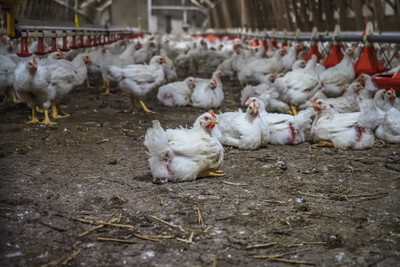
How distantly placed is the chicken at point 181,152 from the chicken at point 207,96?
10.8 ft

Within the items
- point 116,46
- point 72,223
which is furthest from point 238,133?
point 116,46

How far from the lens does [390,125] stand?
16.4 feet

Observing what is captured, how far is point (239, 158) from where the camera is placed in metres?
4.55

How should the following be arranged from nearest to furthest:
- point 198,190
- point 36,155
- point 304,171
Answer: point 198,190, point 304,171, point 36,155

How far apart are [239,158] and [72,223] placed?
2.11 m

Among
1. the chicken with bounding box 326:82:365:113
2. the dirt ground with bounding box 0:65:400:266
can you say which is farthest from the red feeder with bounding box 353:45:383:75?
the dirt ground with bounding box 0:65:400:266

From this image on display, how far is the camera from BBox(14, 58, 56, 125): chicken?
558 cm

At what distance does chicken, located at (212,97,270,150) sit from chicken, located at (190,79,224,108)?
7.39ft

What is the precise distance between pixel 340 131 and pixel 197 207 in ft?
7.78

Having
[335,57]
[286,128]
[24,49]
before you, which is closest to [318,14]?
[335,57]

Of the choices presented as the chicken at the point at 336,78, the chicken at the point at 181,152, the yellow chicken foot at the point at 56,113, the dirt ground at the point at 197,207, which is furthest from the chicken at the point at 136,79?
the chicken at the point at 181,152

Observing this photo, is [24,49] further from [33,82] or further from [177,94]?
[177,94]

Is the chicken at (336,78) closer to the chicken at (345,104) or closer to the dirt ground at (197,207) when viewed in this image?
the chicken at (345,104)

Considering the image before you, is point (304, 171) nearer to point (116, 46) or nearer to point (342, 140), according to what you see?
point (342, 140)
